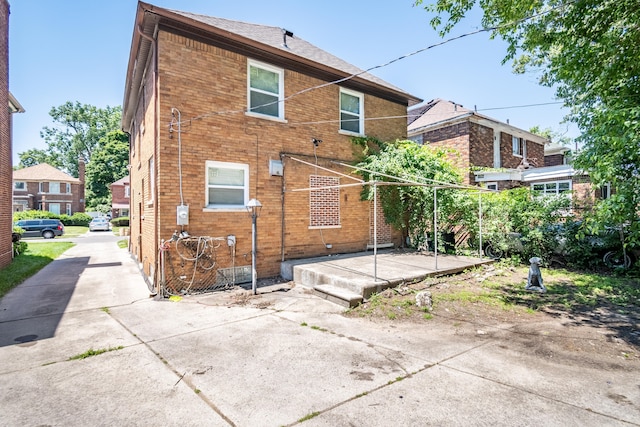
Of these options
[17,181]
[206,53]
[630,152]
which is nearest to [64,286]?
[206,53]

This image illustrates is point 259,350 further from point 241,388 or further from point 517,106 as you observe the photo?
point 517,106

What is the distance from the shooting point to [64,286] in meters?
8.59

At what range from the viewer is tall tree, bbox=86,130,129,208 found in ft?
149

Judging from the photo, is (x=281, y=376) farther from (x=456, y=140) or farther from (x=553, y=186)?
(x=553, y=186)

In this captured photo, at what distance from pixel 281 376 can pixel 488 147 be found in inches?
641

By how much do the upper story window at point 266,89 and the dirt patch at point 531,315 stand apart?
5.70 metres

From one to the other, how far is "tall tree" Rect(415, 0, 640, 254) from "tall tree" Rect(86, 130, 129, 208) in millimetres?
48726

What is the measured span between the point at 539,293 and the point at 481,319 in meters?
2.61

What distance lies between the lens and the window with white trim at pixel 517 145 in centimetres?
1798

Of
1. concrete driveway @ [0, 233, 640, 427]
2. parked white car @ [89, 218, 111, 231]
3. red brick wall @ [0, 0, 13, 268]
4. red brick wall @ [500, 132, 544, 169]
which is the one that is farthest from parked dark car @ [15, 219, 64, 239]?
red brick wall @ [500, 132, 544, 169]

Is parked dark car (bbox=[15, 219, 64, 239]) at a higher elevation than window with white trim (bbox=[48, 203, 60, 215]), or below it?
below

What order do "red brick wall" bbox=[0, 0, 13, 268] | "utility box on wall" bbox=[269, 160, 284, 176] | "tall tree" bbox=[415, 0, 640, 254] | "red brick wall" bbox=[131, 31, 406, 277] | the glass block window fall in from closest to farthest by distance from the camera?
"tall tree" bbox=[415, 0, 640, 254] < "red brick wall" bbox=[131, 31, 406, 277] < "utility box on wall" bbox=[269, 160, 284, 176] < the glass block window < "red brick wall" bbox=[0, 0, 13, 268]

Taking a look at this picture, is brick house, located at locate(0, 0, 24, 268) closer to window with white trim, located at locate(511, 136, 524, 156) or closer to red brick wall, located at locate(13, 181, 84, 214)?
window with white trim, located at locate(511, 136, 524, 156)

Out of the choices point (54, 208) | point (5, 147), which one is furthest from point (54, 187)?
point (5, 147)
